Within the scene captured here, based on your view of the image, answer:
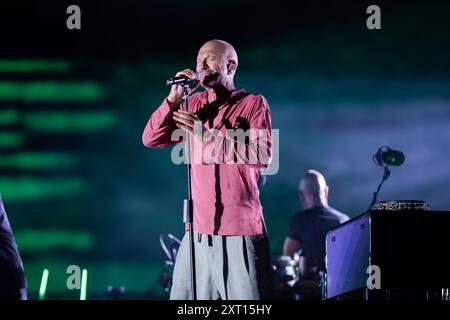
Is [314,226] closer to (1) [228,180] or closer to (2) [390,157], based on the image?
(2) [390,157]

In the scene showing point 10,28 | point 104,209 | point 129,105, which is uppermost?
point 10,28

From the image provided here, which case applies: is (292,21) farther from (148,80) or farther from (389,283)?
(389,283)

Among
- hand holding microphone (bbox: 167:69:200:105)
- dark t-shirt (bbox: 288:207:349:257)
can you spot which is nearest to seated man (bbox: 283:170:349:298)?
dark t-shirt (bbox: 288:207:349:257)

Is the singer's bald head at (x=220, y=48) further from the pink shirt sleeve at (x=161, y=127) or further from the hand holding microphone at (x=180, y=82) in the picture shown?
the pink shirt sleeve at (x=161, y=127)

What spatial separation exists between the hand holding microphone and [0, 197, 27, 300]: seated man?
1.09 metres

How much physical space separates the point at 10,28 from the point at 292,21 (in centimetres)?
261

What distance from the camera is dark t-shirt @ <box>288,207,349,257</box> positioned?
23.6ft

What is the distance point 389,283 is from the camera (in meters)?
3.93

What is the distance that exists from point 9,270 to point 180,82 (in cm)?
129

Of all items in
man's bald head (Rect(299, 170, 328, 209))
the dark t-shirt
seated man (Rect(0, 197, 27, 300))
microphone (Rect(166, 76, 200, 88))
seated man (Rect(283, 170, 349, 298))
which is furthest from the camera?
man's bald head (Rect(299, 170, 328, 209))

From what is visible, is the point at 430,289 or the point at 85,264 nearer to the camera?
the point at 430,289

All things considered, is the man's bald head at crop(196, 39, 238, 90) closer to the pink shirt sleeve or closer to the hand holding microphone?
the hand holding microphone
